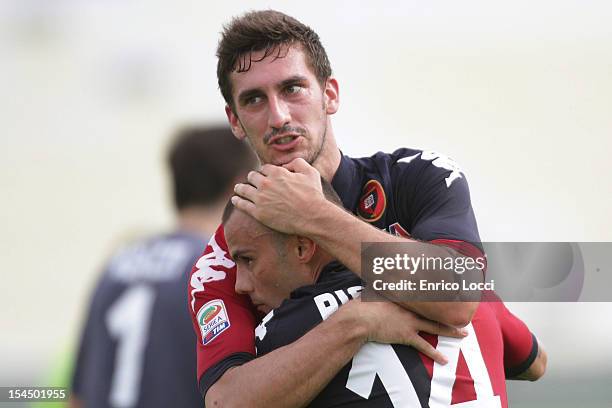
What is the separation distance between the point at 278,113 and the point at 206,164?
3.20 feet

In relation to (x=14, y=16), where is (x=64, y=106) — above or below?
below

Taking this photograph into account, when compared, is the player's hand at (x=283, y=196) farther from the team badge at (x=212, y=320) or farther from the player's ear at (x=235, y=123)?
the player's ear at (x=235, y=123)

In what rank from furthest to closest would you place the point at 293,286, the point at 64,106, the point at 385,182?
1. the point at 64,106
2. the point at 385,182
3. the point at 293,286

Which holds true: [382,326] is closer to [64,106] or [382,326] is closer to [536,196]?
[536,196]

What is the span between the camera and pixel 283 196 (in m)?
3.31

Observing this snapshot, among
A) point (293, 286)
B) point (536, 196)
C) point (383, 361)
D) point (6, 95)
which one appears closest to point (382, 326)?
point (383, 361)

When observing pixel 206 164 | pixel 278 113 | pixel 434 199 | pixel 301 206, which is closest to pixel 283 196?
pixel 301 206

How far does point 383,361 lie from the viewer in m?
3.10

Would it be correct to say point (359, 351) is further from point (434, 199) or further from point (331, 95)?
point (331, 95)

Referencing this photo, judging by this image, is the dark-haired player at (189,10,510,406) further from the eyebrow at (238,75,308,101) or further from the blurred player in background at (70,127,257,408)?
the blurred player in background at (70,127,257,408)

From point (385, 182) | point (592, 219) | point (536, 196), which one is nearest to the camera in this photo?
point (385, 182)

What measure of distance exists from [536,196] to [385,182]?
10.7 metres

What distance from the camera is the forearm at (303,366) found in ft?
10.1

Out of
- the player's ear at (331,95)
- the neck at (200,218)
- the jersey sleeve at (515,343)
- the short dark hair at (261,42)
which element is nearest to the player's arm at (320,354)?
the jersey sleeve at (515,343)
